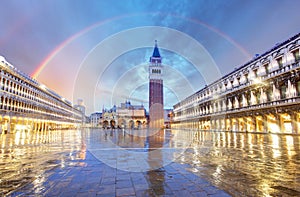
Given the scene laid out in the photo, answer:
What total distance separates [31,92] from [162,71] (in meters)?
58.6

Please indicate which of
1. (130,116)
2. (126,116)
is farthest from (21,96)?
(130,116)

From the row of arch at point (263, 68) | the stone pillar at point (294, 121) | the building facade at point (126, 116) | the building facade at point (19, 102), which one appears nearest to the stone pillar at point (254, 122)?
the row of arch at point (263, 68)

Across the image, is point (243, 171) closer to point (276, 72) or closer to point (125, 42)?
point (125, 42)

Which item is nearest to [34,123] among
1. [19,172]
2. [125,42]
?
[125,42]

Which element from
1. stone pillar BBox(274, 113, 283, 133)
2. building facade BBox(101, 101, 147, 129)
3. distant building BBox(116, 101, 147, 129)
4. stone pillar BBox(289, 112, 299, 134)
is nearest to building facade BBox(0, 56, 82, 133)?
stone pillar BBox(274, 113, 283, 133)

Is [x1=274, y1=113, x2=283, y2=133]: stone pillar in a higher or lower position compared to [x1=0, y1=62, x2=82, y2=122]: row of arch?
lower

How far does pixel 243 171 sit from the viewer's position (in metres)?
5.20

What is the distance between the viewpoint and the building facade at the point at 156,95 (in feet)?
266

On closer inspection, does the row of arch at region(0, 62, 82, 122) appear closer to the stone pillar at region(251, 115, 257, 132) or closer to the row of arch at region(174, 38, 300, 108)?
the row of arch at region(174, 38, 300, 108)

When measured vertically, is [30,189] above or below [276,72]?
below

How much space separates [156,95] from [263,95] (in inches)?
2223

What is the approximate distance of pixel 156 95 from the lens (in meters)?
83.6

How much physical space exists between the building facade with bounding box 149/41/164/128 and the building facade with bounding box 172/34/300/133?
3512cm

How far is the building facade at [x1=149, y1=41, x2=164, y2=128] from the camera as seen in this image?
8100 centimetres
